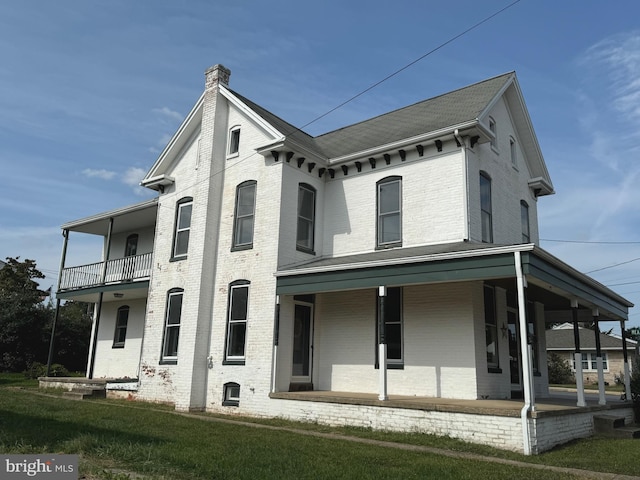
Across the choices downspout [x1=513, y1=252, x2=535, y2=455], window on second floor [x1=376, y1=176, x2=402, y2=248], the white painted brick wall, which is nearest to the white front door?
window on second floor [x1=376, y1=176, x2=402, y2=248]

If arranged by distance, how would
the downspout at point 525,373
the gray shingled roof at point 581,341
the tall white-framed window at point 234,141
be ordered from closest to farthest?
the downspout at point 525,373
the tall white-framed window at point 234,141
the gray shingled roof at point 581,341

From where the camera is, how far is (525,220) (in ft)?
58.9

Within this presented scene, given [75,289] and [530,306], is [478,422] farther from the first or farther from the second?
[75,289]

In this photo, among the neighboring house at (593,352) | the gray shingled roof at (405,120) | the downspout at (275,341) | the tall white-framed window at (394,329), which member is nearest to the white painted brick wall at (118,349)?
the downspout at (275,341)

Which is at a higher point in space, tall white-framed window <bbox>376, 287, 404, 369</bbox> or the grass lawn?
tall white-framed window <bbox>376, 287, 404, 369</bbox>

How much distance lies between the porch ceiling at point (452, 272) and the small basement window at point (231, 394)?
3.05 m

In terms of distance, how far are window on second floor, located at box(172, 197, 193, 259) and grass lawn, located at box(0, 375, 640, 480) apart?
641 cm

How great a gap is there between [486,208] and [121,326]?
15.8 meters

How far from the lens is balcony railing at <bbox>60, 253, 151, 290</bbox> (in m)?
20.4

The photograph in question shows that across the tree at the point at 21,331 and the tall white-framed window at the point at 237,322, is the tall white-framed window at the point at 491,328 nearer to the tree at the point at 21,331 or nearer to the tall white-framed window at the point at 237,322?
the tall white-framed window at the point at 237,322

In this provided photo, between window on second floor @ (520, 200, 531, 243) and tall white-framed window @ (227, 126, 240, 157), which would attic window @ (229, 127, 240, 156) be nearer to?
tall white-framed window @ (227, 126, 240, 157)

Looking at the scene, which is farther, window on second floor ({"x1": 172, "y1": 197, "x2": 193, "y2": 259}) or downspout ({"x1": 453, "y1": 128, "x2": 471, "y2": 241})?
window on second floor ({"x1": 172, "y1": 197, "x2": 193, "y2": 259})

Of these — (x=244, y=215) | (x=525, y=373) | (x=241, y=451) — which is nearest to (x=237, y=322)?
(x=244, y=215)

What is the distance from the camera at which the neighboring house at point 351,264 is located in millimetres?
13023
